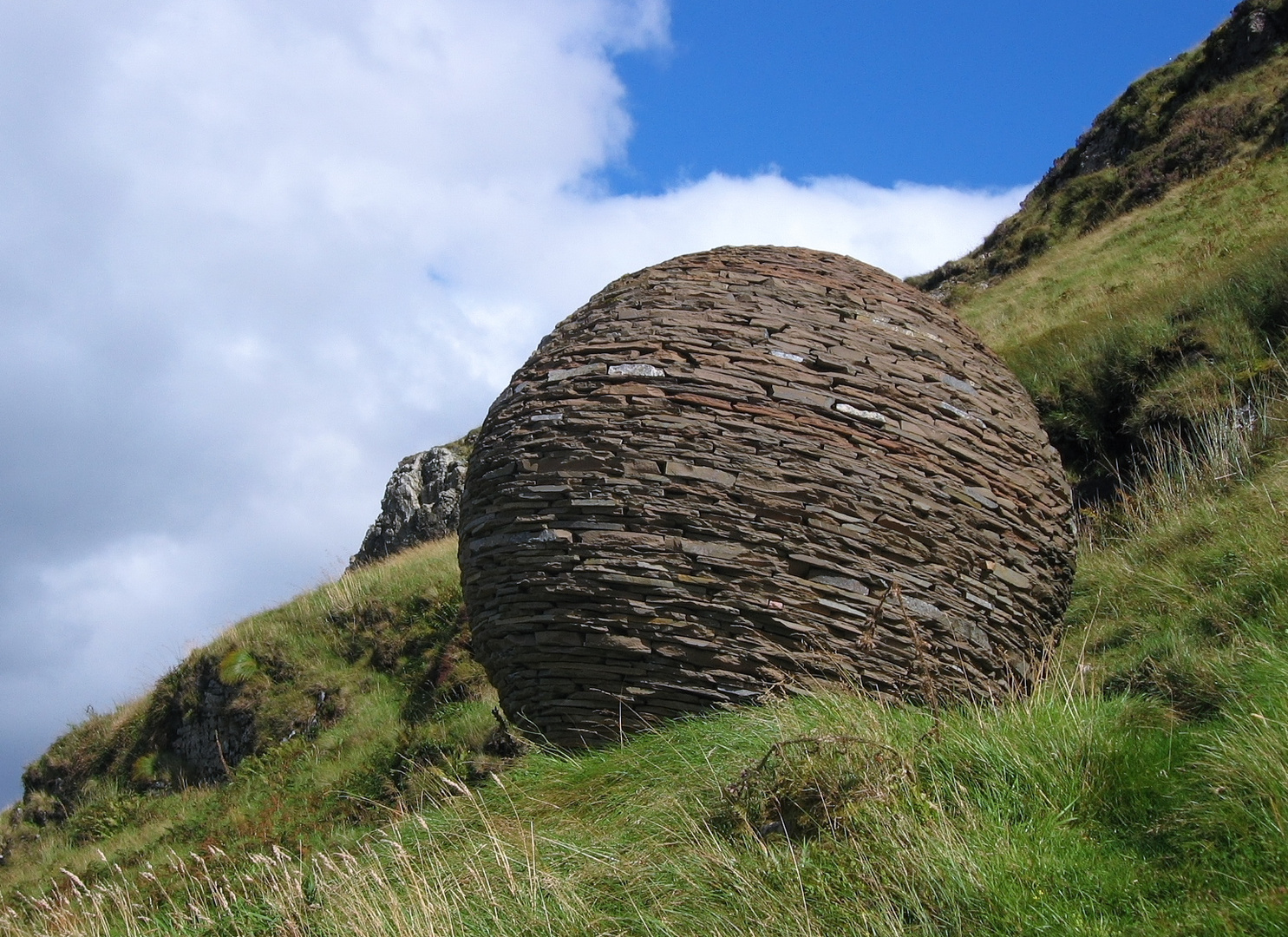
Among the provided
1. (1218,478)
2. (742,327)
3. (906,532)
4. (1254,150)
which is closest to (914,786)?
(906,532)

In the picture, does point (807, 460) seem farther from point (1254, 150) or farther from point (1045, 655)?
point (1254, 150)

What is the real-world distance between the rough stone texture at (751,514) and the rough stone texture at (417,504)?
1857 cm

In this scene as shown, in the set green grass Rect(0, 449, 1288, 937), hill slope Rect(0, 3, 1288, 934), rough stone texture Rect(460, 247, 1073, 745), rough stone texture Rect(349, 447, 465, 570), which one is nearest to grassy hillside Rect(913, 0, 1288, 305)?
rough stone texture Rect(349, 447, 465, 570)

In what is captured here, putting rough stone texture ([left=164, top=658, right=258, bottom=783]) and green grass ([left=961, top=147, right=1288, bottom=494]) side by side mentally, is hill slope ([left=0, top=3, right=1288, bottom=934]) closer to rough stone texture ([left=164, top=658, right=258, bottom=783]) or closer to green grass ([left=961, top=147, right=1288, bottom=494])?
green grass ([left=961, top=147, right=1288, bottom=494])

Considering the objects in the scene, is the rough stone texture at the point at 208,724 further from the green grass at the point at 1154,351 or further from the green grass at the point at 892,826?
the green grass at the point at 1154,351

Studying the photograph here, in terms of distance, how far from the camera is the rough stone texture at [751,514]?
5742mm

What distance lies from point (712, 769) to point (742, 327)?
278 cm

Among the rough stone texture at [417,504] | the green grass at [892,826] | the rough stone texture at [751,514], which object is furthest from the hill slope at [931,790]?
the rough stone texture at [417,504]

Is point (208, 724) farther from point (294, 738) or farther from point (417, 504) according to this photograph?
point (417, 504)

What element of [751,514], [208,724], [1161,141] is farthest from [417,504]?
[1161,141]

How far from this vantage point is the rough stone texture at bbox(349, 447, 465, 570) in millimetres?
25516

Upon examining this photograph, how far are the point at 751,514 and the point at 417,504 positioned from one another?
21.7 metres

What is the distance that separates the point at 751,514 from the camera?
19.1 ft

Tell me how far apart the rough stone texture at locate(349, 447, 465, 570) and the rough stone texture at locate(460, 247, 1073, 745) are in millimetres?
18574
